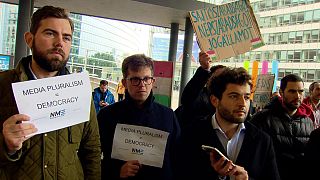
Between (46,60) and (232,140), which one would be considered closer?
(46,60)

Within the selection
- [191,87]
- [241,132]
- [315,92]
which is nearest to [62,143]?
[241,132]

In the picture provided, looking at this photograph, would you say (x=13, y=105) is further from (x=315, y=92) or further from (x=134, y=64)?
(x=315, y=92)

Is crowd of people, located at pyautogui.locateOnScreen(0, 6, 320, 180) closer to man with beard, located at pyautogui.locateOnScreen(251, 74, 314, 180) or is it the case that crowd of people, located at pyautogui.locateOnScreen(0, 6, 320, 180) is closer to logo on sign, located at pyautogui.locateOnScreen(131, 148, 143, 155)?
logo on sign, located at pyautogui.locateOnScreen(131, 148, 143, 155)

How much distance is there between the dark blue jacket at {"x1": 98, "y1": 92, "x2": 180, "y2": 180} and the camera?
2154mm

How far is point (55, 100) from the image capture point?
162 centimetres

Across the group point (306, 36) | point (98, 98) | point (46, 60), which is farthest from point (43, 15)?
point (306, 36)

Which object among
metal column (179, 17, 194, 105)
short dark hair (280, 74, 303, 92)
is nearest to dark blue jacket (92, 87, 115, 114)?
metal column (179, 17, 194, 105)

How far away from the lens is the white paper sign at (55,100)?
1.51 meters

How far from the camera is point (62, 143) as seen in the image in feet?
5.63

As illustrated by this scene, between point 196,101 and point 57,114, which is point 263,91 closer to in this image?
point 196,101

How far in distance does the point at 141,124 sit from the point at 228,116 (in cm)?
57

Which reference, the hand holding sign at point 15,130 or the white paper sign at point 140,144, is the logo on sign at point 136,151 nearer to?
the white paper sign at point 140,144

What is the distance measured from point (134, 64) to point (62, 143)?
2.52 feet

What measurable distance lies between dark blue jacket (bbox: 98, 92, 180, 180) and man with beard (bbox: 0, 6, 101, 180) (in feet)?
1.13
